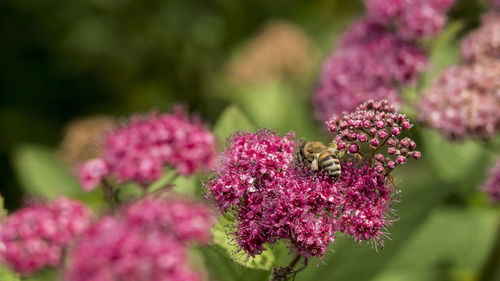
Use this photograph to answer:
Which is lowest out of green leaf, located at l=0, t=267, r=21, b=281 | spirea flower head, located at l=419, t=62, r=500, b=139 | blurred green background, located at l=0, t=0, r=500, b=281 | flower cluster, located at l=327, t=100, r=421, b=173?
green leaf, located at l=0, t=267, r=21, b=281

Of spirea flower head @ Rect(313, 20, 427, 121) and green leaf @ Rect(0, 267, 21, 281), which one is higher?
spirea flower head @ Rect(313, 20, 427, 121)

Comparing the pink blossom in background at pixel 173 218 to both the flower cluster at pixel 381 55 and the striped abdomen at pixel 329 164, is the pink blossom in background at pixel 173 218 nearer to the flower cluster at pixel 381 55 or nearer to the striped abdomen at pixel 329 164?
the striped abdomen at pixel 329 164

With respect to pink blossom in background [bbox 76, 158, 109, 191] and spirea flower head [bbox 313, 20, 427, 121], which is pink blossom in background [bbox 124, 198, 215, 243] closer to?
pink blossom in background [bbox 76, 158, 109, 191]

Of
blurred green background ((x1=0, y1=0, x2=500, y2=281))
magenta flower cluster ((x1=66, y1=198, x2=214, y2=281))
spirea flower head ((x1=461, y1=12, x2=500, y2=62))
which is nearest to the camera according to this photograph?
magenta flower cluster ((x1=66, y1=198, x2=214, y2=281))

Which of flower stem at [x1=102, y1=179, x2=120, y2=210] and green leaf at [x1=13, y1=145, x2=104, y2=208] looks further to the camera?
green leaf at [x1=13, y1=145, x2=104, y2=208]

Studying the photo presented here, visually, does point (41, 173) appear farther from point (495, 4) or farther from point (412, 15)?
point (495, 4)

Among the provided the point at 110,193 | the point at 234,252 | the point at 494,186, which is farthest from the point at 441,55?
the point at 110,193

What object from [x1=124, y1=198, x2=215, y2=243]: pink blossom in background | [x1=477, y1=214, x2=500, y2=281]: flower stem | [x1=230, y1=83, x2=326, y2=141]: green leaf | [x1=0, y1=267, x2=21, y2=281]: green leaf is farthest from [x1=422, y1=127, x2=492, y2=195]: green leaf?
[x1=0, y1=267, x2=21, y2=281]: green leaf
